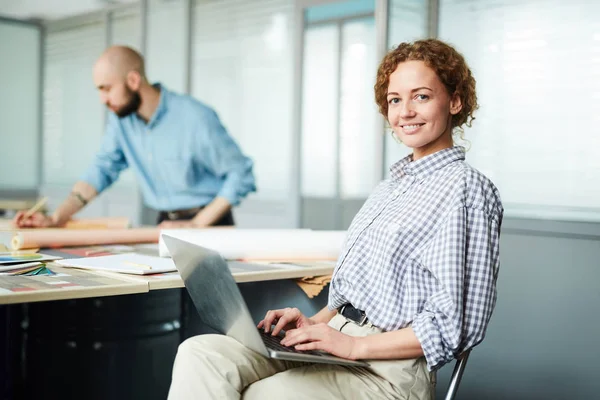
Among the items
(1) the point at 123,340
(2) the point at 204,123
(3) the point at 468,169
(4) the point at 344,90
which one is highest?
(4) the point at 344,90

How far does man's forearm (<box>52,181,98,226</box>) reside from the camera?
3076mm

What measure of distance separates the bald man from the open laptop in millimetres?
1742

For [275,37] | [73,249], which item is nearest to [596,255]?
[73,249]

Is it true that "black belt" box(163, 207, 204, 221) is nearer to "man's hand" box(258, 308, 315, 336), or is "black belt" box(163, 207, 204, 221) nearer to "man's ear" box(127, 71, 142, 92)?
"man's ear" box(127, 71, 142, 92)

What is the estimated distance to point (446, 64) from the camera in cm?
165

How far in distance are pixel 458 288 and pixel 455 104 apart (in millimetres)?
512

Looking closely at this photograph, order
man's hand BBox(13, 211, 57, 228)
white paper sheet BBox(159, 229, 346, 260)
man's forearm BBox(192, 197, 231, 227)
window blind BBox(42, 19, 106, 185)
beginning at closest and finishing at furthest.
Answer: white paper sheet BBox(159, 229, 346, 260) < man's hand BBox(13, 211, 57, 228) < man's forearm BBox(192, 197, 231, 227) < window blind BBox(42, 19, 106, 185)

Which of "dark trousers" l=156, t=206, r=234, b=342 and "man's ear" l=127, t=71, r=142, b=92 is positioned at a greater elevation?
"man's ear" l=127, t=71, r=142, b=92

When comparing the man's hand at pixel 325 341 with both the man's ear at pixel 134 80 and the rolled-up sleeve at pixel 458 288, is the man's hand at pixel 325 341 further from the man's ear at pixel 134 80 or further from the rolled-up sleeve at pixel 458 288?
the man's ear at pixel 134 80

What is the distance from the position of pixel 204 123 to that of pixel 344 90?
96cm

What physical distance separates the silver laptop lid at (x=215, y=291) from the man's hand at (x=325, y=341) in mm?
96

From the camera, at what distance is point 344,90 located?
4121 mm

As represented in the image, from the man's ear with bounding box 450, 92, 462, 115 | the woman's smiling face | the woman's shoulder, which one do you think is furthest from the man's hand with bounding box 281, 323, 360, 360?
the man's ear with bounding box 450, 92, 462, 115

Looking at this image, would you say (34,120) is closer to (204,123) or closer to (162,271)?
(204,123)
